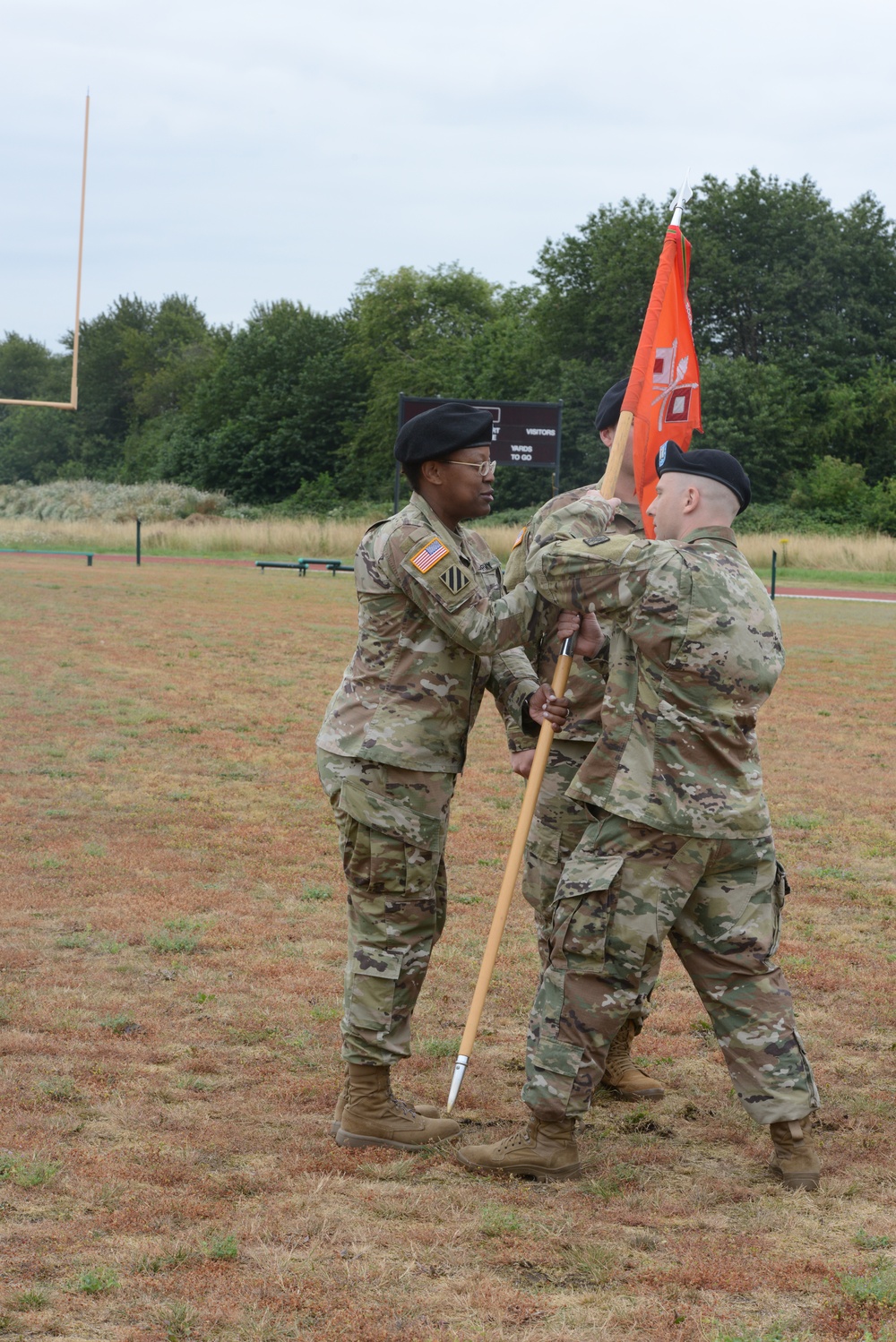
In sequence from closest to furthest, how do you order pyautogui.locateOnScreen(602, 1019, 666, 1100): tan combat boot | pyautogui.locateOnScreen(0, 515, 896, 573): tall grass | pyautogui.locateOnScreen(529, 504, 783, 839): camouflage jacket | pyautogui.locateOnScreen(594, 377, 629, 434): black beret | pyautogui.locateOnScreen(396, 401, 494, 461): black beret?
pyautogui.locateOnScreen(529, 504, 783, 839): camouflage jacket < pyautogui.locateOnScreen(396, 401, 494, 461): black beret < pyautogui.locateOnScreen(602, 1019, 666, 1100): tan combat boot < pyautogui.locateOnScreen(594, 377, 629, 434): black beret < pyautogui.locateOnScreen(0, 515, 896, 573): tall grass

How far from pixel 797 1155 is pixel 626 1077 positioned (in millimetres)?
900

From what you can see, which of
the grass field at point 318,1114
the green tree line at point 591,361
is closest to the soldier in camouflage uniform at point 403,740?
the grass field at point 318,1114

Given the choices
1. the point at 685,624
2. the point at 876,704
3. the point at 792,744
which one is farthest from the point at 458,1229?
the point at 876,704

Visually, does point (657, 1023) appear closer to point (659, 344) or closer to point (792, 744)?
point (659, 344)

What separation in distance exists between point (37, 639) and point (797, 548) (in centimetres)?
2568

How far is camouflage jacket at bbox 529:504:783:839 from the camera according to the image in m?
3.82

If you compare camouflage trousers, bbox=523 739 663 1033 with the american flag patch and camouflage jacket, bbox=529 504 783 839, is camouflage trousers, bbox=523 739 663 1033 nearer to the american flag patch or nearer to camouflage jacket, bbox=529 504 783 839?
camouflage jacket, bbox=529 504 783 839

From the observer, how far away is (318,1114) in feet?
14.8

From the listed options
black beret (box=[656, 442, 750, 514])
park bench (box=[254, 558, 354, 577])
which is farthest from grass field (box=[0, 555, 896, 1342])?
park bench (box=[254, 558, 354, 577])

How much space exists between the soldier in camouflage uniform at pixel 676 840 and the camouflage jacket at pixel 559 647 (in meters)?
0.37

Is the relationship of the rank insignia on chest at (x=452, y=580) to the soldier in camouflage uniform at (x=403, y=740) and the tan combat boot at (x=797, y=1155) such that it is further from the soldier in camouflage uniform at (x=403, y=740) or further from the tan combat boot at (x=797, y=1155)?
the tan combat boot at (x=797, y=1155)

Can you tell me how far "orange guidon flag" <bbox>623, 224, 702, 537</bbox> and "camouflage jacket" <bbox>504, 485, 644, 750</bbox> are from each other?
21 cm

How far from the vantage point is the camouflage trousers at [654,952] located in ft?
12.6

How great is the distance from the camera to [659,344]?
500cm
